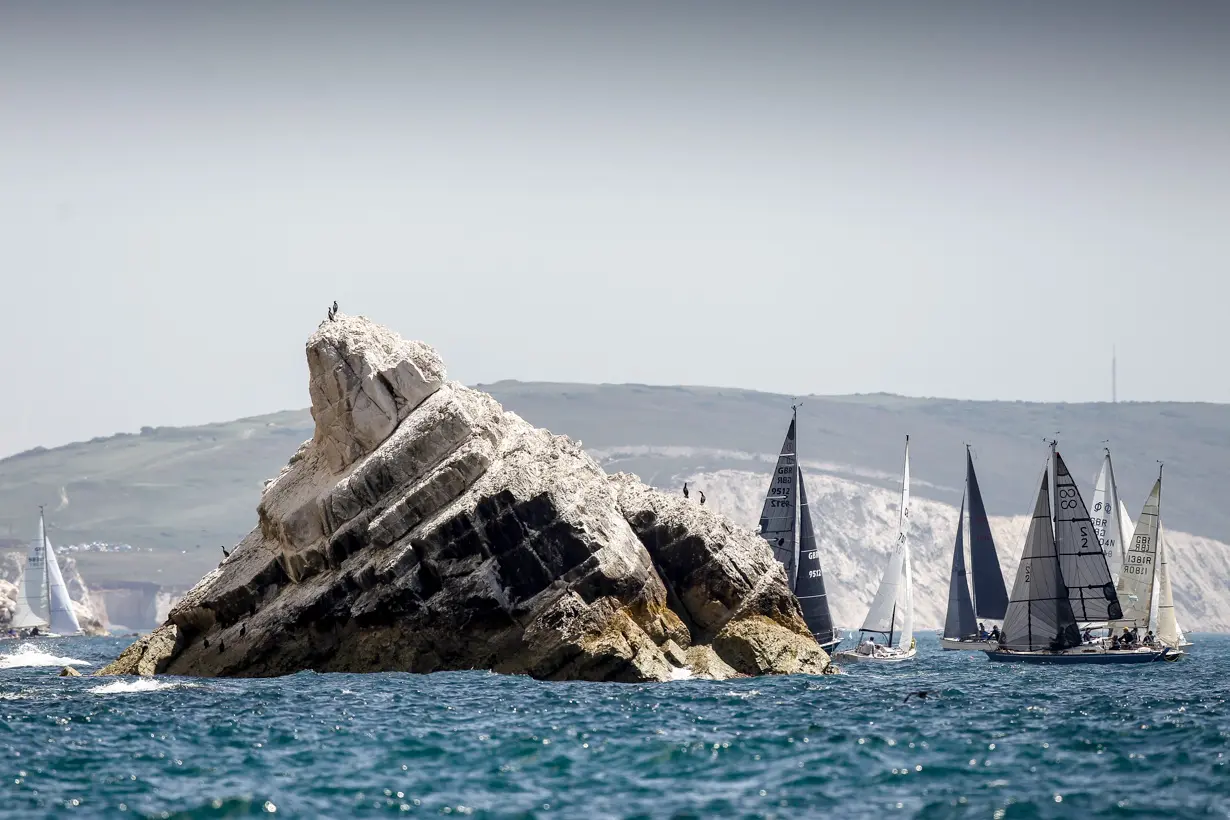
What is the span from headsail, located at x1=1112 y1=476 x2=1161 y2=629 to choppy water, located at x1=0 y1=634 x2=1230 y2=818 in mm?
36470

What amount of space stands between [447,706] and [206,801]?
11.7 meters

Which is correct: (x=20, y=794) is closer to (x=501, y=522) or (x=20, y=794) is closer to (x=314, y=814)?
(x=314, y=814)

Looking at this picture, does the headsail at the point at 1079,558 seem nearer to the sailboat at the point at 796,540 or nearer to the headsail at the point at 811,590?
the headsail at the point at 811,590

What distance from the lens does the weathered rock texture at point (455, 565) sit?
146 feet

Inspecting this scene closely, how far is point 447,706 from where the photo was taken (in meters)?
36.0

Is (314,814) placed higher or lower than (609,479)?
lower

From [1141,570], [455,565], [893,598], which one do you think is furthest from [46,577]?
[455,565]

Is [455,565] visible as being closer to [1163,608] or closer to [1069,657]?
[1069,657]

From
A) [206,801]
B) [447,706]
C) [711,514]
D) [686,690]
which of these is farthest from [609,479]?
[206,801]

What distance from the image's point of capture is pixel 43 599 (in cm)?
15838

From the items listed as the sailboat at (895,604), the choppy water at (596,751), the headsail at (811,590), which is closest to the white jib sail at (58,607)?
the sailboat at (895,604)

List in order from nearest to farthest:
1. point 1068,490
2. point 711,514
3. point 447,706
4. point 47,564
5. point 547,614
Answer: point 447,706 < point 547,614 < point 711,514 < point 1068,490 < point 47,564

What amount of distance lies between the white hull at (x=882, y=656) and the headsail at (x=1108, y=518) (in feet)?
43.9

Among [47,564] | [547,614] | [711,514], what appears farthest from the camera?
[47,564]
